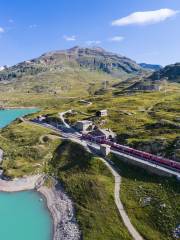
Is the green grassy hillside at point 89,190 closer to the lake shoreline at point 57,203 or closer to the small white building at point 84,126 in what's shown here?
the lake shoreline at point 57,203

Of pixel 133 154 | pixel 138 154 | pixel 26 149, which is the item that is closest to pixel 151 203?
pixel 138 154

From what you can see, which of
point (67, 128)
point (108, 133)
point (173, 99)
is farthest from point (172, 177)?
point (173, 99)

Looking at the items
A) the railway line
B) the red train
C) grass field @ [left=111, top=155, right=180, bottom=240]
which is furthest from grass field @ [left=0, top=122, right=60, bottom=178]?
grass field @ [left=111, top=155, right=180, bottom=240]

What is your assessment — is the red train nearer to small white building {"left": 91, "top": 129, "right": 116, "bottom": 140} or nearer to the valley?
small white building {"left": 91, "top": 129, "right": 116, "bottom": 140}

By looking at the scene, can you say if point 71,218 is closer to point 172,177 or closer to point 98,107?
point 172,177

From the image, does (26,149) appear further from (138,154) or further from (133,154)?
(138,154)

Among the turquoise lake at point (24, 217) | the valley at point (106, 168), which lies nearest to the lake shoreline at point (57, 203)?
the turquoise lake at point (24, 217)
